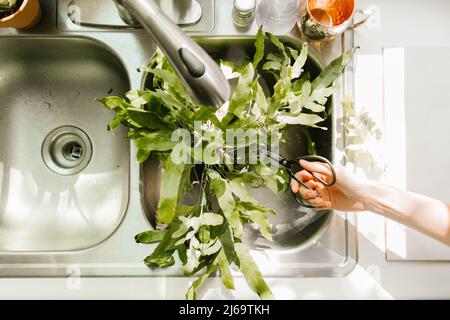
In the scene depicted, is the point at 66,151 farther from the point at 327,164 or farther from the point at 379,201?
the point at 379,201

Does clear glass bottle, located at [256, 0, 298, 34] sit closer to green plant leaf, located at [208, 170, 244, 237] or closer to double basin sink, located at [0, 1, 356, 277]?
double basin sink, located at [0, 1, 356, 277]

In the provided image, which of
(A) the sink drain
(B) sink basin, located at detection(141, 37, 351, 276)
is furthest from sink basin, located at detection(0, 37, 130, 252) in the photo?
(B) sink basin, located at detection(141, 37, 351, 276)

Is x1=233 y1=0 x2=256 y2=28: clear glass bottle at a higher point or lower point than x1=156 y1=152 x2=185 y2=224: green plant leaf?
higher

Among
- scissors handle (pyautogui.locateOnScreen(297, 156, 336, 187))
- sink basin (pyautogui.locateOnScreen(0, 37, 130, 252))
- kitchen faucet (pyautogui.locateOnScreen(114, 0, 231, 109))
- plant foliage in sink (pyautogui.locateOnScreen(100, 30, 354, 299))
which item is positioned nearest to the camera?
kitchen faucet (pyautogui.locateOnScreen(114, 0, 231, 109))

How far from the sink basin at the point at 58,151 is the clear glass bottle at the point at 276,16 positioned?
32 cm

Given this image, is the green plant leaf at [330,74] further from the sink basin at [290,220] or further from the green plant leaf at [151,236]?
the green plant leaf at [151,236]

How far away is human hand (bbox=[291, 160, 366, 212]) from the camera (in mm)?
762

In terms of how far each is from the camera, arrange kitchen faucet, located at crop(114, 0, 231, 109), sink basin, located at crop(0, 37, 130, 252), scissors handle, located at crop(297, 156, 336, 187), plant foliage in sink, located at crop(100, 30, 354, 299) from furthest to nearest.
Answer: sink basin, located at crop(0, 37, 130, 252) < scissors handle, located at crop(297, 156, 336, 187) < plant foliage in sink, located at crop(100, 30, 354, 299) < kitchen faucet, located at crop(114, 0, 231, 109)

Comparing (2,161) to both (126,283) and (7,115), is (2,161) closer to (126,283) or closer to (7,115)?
(7,115)

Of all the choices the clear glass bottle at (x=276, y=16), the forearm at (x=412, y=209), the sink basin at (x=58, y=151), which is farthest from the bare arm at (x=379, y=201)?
the sink basin at (x=58, y=151)

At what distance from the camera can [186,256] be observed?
69 cm

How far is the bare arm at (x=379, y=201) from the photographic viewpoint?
0.73 m

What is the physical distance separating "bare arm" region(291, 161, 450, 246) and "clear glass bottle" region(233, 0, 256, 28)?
30cm
